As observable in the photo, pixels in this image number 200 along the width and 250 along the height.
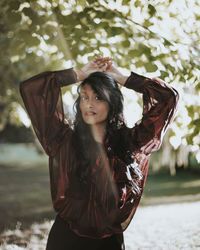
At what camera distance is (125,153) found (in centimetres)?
222

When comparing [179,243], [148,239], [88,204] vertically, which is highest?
[88,204]

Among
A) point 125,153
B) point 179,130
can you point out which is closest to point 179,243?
point 179,130

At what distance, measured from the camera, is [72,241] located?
209 cm

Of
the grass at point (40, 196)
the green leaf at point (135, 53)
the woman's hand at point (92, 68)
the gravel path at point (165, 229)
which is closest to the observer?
the woman's hand at point (92, 68)

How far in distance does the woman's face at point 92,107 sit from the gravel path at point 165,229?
281cm

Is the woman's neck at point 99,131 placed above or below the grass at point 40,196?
above

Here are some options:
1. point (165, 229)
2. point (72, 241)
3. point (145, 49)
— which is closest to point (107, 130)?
point (72, 241)

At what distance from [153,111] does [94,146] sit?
486 millimetres

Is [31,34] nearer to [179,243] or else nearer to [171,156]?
[179,243]

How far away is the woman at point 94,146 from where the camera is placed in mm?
2082

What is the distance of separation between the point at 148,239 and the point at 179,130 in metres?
2.21

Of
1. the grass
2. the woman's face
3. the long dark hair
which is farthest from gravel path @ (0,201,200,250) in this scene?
the woman's face

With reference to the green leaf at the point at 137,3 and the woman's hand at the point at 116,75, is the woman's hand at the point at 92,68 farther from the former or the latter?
the green leaf at the point at 137,3

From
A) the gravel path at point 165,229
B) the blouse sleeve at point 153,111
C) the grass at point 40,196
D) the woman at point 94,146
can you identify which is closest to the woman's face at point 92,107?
the woman at point 94,146
